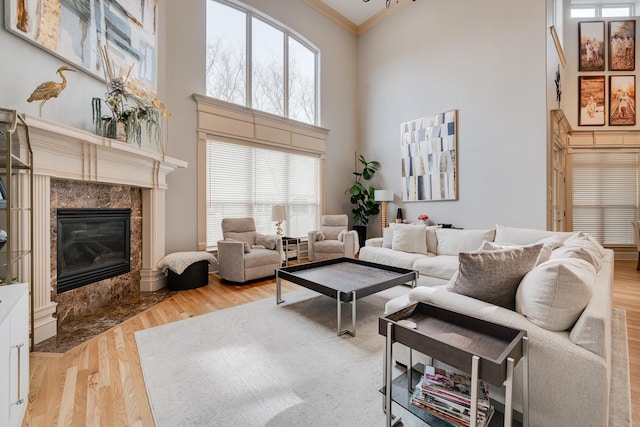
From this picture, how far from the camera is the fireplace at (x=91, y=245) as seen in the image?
2742 mm

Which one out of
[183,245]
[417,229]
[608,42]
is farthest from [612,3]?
[183,245]

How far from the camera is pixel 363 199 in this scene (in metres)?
6.67

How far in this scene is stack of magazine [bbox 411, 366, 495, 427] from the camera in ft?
3.94

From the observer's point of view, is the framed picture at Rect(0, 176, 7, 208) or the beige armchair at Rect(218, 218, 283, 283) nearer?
the framed picture at Rect(0, 176, 7, 208)

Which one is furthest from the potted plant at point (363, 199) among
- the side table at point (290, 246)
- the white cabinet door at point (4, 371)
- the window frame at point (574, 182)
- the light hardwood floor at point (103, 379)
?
the white cabinet door at point (4, 371)

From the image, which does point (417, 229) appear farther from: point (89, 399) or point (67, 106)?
point (67, 106)

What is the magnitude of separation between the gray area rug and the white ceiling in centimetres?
642

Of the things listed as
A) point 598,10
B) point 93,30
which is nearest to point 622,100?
point 598,10

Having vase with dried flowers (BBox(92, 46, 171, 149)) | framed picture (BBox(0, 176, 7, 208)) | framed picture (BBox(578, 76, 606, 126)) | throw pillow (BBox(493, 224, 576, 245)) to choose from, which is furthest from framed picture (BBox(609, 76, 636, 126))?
framed picture (BBox(0, 176, 7, 208))

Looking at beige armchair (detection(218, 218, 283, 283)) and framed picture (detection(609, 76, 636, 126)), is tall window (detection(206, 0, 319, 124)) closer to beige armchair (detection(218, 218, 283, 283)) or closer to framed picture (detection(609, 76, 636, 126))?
beige armchair (detection(218, 218, 283, 283))

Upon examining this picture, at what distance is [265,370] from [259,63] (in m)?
5.24

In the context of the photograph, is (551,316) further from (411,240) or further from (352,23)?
(352,23)

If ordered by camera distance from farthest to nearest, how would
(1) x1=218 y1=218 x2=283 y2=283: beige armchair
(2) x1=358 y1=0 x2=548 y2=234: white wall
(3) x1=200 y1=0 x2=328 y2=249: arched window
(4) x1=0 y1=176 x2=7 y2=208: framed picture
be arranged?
(3) x1=200 y1=0 x2=328 y2=249: arched window < (2) x1=358 y1=0 x2=548 y2=234: white wall < (1) x1=218 y1=218 x2=283 y2=283: beige armchair < (4) x1=0 y1=176 x2=7 y2=208: framed picture

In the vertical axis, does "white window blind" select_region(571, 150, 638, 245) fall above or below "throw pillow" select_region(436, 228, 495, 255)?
above
